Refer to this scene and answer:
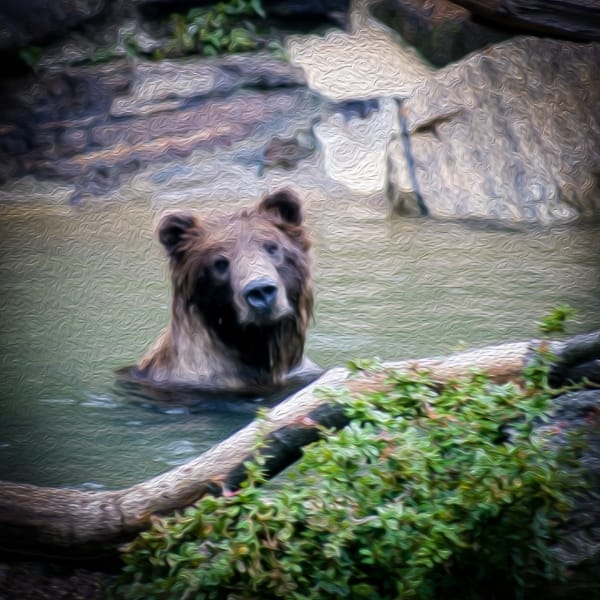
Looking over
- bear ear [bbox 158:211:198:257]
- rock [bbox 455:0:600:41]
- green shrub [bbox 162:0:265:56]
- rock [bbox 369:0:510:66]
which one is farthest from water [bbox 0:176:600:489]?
rock [bbox 455:0:600:41]

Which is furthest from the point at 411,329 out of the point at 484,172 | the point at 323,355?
the point at 484,172

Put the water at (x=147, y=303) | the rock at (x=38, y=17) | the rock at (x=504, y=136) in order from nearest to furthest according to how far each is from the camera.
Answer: the rock at (x=38, y=17)
the water at (x=147, y=303)
the rock at (x=504, y=136)

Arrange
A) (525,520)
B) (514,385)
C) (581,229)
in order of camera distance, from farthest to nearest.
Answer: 1. (581,229)
2. (514,385)
3. (525,520)

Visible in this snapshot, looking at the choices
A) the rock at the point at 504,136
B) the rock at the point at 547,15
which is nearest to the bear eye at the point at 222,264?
the rock at the point at 504,136

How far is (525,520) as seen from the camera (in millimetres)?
3805

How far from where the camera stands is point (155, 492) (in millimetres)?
A: 4164

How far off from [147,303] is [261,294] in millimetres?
436

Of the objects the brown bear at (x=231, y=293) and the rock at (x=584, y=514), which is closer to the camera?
the rock at (x=584, y=514)

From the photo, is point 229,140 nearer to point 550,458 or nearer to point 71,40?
Result: point 71,40

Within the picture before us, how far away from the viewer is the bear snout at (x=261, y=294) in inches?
164

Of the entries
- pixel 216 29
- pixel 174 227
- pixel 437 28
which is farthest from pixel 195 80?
→ pixel 437 28

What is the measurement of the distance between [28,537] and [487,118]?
238 centimetres

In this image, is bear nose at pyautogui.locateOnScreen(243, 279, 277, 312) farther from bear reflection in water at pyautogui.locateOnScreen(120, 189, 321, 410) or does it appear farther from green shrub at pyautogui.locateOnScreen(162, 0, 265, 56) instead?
green shrub at pyautogui.locateOnScreen(162, 0, 265, 56)

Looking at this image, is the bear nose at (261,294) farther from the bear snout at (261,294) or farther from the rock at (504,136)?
the rock at (504,136)
